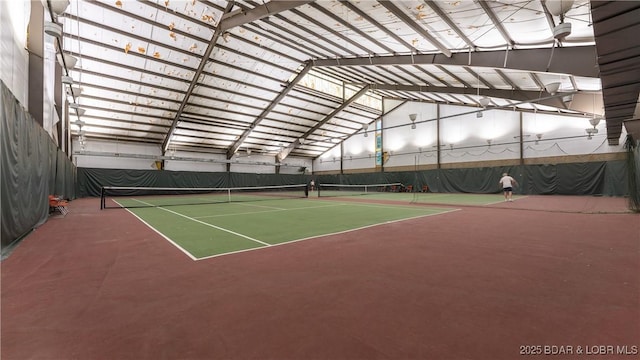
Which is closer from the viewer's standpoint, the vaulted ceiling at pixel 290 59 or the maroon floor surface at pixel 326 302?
the maroon floor surface at pixel 326 302

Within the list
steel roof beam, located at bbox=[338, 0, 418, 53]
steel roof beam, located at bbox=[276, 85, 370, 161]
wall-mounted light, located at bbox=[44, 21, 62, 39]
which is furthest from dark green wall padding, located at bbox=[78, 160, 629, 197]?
wall-mounted light, located at bbox=[44, 21, 62, 39]

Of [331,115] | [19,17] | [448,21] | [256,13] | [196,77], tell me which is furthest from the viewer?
[331,115]

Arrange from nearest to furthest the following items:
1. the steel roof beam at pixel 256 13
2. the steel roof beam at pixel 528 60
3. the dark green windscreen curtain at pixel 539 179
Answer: the steel roof beam at pixel 528 60 → the steel roof beam at pixel 256 13 → the dark green windscreen curtain at pixel 539 179

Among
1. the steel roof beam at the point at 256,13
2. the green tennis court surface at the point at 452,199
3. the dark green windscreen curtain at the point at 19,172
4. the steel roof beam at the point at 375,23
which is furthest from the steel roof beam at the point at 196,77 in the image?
the green tennis court surface at the point at 452,199

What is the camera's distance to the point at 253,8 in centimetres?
1301

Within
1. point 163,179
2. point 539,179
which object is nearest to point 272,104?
point 163,179

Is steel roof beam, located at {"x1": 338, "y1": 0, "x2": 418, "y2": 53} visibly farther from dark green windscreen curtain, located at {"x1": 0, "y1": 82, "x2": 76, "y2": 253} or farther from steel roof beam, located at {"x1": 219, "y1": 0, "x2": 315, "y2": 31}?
dark green windscreen curtain, located at {"x1": 0, "y1": 82, "x2": 76, "y2": 253}

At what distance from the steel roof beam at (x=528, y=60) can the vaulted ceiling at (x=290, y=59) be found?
4 centimetres

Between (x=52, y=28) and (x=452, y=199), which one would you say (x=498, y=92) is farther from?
(x=52, y=28)

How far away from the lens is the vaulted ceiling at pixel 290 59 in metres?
10.1

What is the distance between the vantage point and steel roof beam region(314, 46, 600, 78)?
31.9 feet

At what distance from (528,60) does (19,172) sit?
1629 centimetres

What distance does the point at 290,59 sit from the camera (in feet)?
63.4

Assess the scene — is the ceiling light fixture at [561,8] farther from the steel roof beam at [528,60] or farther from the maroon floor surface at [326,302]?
the maroon floor surface at [326,302]
